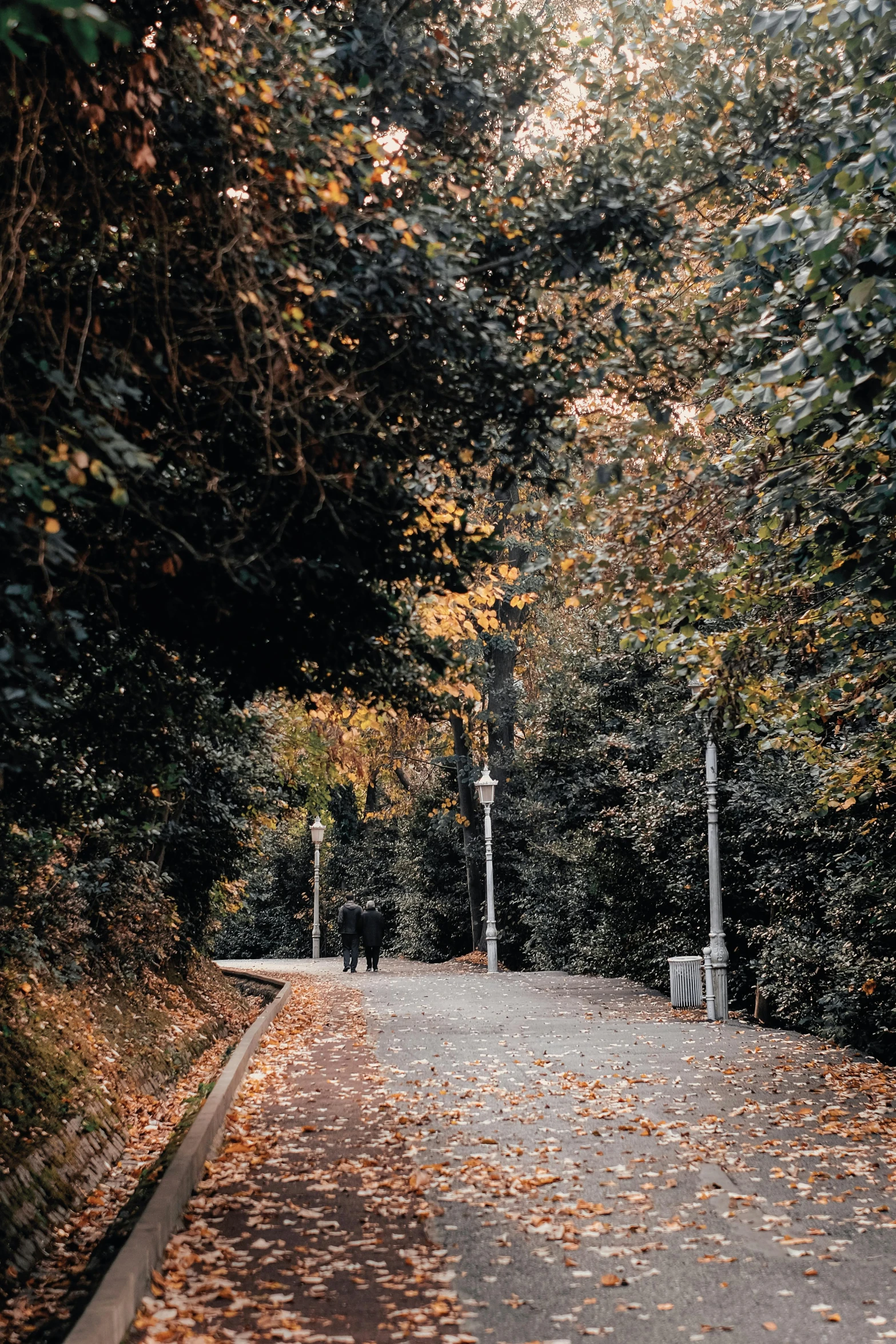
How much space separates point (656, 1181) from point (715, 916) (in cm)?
828

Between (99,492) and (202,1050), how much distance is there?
12690mm

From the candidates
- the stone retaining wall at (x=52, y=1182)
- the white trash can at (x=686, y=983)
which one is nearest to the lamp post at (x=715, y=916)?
the white trash can at (x=686, y=983)

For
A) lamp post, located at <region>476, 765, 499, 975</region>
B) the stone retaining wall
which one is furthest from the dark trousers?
the stone retaining wall

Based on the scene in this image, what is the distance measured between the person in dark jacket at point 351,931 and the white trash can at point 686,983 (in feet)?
40.3

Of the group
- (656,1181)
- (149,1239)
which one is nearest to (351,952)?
(656,1181)

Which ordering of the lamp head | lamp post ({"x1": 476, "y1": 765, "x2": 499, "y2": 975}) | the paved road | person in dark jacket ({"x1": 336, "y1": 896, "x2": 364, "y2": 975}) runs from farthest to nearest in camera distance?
person in dark jacket ({"x1": 336, "y1": 896, "x2": 364, "y2": 975}), lamp post ({"x1": 476, "y1": 765, "x2": 499, "y2": 975}), the lamp head, the paved road

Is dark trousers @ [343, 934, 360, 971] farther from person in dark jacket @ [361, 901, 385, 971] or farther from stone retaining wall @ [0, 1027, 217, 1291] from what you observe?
stone retaining wall @ [0, 1027, 217, 1291]

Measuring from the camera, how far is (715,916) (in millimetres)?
15789

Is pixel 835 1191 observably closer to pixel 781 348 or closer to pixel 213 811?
pixel 781 348

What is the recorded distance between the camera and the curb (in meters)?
4.68

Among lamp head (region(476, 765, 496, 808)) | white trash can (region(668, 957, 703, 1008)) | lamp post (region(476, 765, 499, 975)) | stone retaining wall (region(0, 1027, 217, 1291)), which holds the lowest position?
stone retaining wall (region(0, 1027, 217, 1291))

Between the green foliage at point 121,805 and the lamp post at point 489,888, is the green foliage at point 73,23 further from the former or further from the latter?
the lamp post at point 489,888

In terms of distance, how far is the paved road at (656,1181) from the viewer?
5492 mm

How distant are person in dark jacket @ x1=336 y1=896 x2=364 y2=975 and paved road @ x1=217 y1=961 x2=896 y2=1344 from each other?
13774 mm
